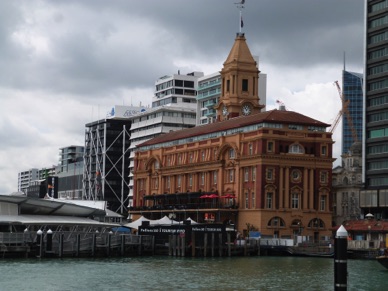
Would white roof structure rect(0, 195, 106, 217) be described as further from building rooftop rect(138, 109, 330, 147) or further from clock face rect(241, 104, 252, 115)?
clock face rect(241, 104, 252, 115)

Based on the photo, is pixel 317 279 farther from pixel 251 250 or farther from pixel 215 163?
pixel 215 163

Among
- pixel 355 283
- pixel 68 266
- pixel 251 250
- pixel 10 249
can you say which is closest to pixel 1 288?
pixel 68 266

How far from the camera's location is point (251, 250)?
134500mm

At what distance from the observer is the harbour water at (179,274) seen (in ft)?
258

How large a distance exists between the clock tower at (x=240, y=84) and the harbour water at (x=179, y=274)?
80.8 meters

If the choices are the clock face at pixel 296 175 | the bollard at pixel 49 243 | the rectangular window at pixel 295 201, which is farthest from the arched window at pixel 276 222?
the bollard at pixel 49 243

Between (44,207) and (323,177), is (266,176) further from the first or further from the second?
(44,207)

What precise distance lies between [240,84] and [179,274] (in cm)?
11059

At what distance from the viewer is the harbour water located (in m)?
78.6

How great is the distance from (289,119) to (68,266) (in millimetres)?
75602

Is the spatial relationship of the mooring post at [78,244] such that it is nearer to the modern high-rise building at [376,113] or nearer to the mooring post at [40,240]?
the mooring post at [40,240]

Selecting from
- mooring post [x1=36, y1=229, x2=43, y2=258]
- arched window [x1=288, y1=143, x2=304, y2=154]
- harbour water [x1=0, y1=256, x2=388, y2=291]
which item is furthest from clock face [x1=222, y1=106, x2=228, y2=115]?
mooring post [x1=36, y1=229, x2=43, y2=258]

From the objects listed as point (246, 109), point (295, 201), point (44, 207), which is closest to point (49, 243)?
point (44, 207)

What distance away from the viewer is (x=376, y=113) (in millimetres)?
173625
